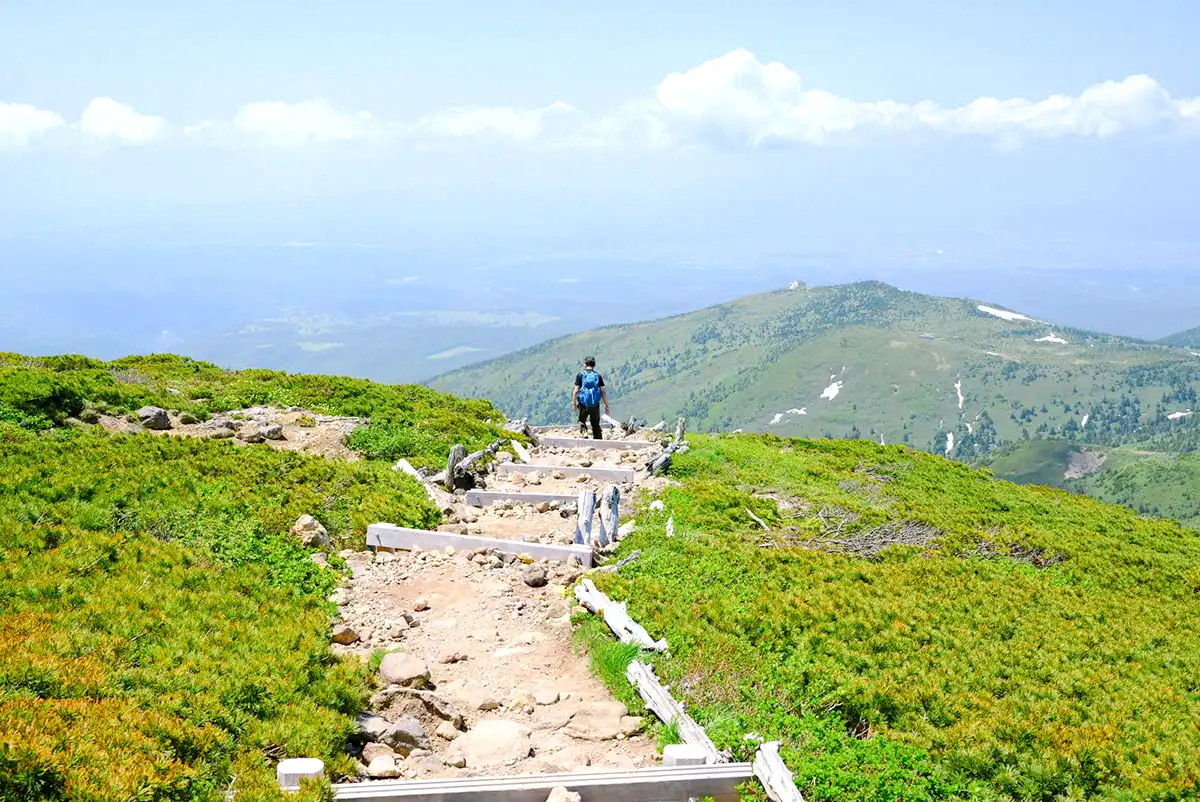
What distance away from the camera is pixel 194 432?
66.0 ft

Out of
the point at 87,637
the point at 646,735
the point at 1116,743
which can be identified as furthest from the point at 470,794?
the point at 1116,743

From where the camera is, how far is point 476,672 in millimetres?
9422

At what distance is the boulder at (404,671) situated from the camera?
28.1 feet

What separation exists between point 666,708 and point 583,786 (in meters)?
1.75

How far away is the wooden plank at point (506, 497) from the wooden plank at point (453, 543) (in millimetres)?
4247

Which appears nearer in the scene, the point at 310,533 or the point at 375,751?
the point at 375,751

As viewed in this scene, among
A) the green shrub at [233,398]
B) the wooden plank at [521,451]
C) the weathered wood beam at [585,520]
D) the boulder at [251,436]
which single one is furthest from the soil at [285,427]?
the weathered wood beam at [585,520]

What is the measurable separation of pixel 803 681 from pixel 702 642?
Result: 130 cm

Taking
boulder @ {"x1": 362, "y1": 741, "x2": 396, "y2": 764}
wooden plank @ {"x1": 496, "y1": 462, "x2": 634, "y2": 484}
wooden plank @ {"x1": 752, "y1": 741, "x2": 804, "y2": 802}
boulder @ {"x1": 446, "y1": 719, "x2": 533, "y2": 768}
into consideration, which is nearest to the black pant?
wooden plank @ {"x1": 496, "y1": 462, "x2": 634, "y2": 484}

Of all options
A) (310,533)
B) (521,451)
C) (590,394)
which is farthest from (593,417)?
(310,533)

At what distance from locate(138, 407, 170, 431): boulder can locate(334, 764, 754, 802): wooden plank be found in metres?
16.5

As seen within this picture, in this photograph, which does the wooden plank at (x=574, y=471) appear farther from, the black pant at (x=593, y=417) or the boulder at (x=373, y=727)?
the boulder at (x=373, y=727)

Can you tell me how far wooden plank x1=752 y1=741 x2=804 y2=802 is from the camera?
6.62 metres

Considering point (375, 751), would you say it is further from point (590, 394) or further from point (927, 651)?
point (590, 394)
